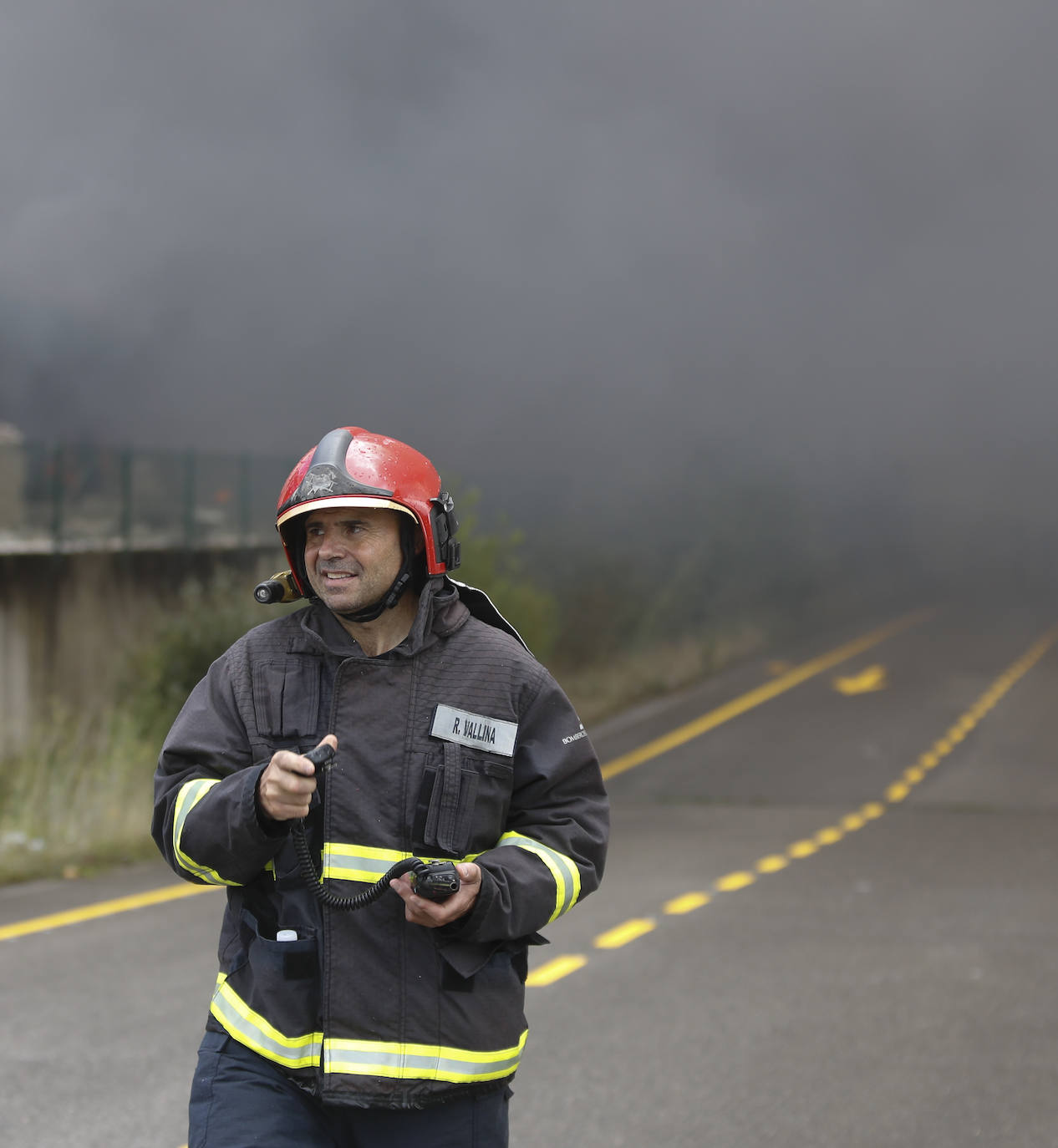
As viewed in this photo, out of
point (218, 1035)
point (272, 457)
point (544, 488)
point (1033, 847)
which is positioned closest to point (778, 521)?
Answer: point (544, 488)

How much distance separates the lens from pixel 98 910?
8.73m

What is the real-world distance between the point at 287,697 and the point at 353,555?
287 millimetres

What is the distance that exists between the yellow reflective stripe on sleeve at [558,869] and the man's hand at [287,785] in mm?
433

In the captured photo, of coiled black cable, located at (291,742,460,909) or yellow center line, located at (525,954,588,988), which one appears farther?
yellow center line, located at (525,954,588,988)

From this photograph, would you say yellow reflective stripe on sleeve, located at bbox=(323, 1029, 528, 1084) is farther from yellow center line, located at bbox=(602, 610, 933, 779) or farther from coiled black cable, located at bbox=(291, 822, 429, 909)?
yellow center line, located at bbox=(602, 610, 933, 779)

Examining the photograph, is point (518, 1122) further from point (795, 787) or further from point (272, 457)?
point (272, 457)

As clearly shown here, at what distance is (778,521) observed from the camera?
146ft

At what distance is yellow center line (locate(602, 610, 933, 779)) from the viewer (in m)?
16.2

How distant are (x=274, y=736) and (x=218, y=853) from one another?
0.78 ft

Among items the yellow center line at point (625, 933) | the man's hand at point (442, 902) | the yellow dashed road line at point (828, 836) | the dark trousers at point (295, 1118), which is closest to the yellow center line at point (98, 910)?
the yellow center line at point (625, 933)

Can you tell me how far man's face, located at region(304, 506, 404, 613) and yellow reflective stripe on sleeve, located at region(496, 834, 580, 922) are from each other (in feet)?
1.65

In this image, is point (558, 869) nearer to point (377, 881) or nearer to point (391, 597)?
point (377, 881)

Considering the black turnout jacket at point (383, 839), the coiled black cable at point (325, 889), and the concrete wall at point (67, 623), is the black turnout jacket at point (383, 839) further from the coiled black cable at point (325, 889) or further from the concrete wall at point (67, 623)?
the concrete wall at point (67, 623)

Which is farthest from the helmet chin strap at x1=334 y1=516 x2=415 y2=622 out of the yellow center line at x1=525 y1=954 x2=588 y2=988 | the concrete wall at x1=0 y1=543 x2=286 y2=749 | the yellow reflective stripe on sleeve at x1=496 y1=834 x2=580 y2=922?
the concrete wall at x1=0 y1=543 x2=286 y2=749
